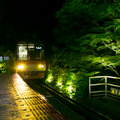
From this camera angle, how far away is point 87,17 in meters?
9.46

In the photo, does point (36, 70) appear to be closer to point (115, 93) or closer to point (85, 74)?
point (85, 74)

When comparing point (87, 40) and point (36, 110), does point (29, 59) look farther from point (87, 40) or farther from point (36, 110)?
point (36, 110)

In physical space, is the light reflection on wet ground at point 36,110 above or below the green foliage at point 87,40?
below

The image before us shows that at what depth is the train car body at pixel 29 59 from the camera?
64.4 feet

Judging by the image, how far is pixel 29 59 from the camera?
66.6ft

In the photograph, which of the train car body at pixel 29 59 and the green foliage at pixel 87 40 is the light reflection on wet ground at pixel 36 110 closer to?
the green foliage at pixel 87 40

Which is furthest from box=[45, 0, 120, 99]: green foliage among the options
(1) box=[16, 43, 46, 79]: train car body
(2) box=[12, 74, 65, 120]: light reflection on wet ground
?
(1) box=[16, 43, 46, 79]: train car body

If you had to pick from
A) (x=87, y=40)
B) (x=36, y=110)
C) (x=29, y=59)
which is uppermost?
(x=87, y=40)

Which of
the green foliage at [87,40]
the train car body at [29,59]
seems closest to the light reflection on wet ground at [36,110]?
the green foliage at [87,40]

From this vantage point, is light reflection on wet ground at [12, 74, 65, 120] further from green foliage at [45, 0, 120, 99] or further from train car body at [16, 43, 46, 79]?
train car body at [16, 43, 46, 79]

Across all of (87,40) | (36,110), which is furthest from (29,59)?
(36,110)

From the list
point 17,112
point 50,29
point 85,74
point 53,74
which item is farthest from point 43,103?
point 50,29

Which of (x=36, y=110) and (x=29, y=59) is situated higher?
(x=29, y=59)

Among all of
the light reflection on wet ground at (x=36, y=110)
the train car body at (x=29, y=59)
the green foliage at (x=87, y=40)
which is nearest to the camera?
the light reflection on wet ground at (x=36, y=110)
